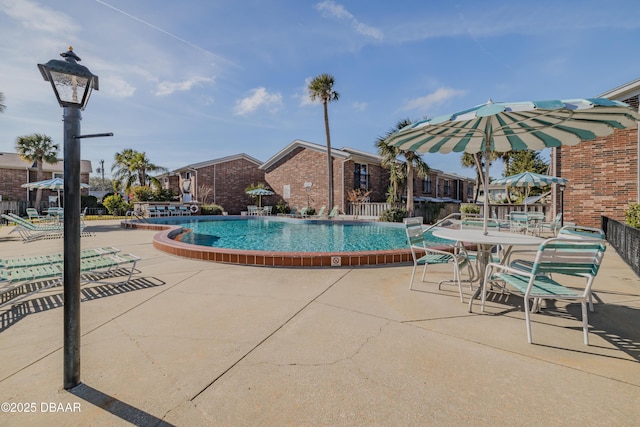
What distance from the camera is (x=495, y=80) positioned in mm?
12484

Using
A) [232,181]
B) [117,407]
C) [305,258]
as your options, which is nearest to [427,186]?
[232,181]

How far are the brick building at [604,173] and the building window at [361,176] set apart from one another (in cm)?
1207

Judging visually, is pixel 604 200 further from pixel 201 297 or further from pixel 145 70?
pixel 145 70

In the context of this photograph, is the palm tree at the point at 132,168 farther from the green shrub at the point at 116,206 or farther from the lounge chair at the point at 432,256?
the lounge chair at the point at 432,256

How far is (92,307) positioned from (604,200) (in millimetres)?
14599

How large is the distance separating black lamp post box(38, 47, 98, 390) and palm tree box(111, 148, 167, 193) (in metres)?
26.4

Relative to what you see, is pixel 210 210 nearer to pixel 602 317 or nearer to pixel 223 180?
pixel 223 180

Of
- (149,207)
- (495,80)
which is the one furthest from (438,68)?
(149,207)

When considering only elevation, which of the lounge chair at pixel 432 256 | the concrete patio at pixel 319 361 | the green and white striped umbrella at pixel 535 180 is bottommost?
the concrete patio at pixel 319 361

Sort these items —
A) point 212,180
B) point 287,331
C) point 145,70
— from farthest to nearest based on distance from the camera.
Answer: point 212,180, point 145,70, point 287,331

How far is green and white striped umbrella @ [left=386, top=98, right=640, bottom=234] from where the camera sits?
2916 millimetres

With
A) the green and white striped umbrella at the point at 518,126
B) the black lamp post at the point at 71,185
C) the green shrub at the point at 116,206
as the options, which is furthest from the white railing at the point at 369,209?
the green shrub at the point at 116,206

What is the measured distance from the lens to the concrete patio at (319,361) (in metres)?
1.75

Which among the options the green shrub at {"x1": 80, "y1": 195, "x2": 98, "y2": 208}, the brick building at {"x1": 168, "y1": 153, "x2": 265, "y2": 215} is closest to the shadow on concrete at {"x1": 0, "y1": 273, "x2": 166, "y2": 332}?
the brick building at {"x1": 168, "y1": 153, "x2": 265, "y2": 215}
